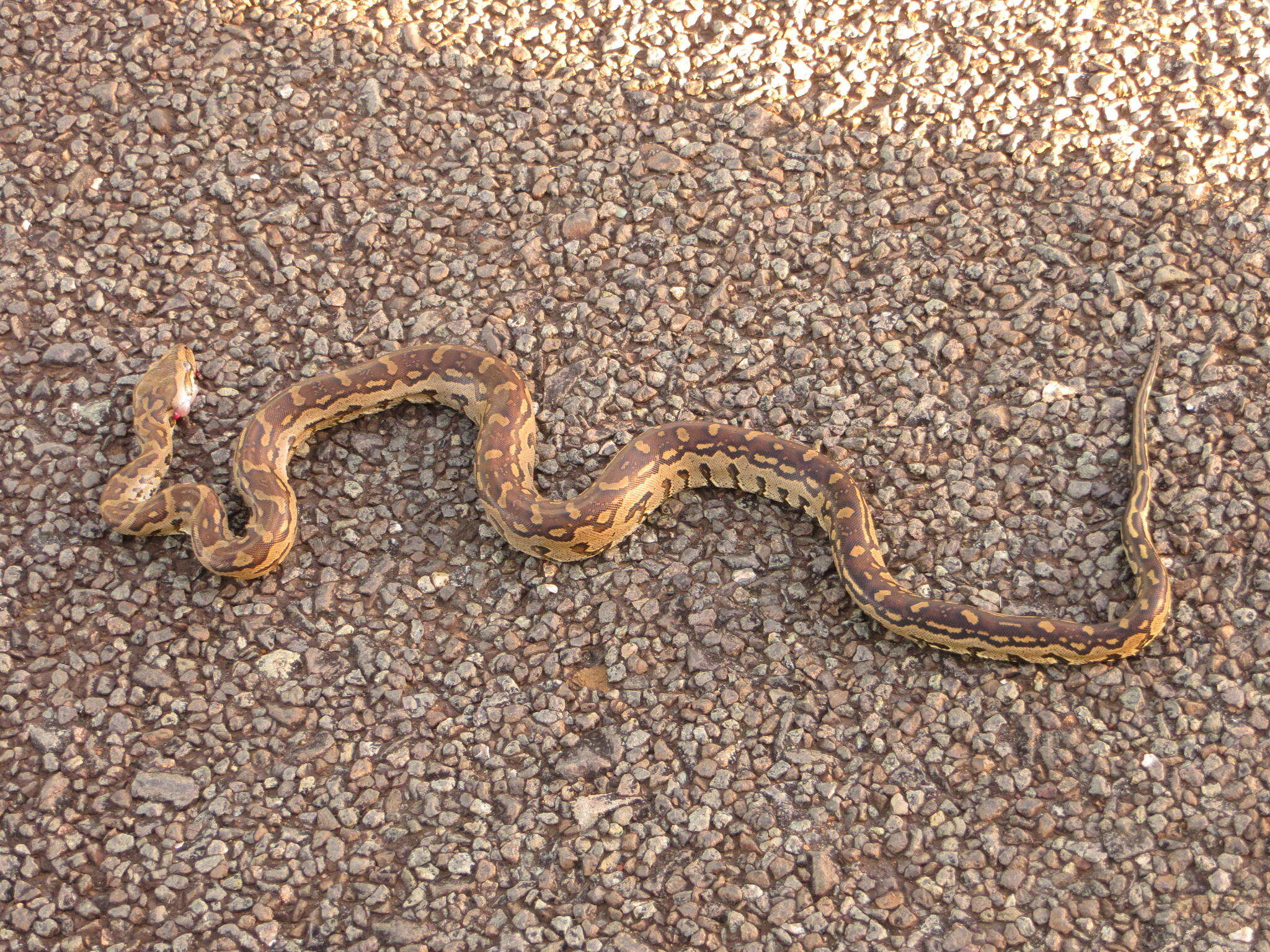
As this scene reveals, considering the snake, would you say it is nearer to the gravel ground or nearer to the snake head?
the snake head

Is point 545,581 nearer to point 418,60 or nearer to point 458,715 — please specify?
point 458,715

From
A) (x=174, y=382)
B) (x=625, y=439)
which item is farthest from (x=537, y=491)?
(x=174, y=382)

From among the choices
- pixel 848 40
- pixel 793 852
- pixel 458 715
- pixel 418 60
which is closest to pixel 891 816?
pixel 793 852

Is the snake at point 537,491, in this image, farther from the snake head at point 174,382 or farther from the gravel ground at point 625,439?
the gravel ground at point 625,439

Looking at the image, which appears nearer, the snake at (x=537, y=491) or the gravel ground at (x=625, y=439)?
the gravel ground at (x=625, y=439)

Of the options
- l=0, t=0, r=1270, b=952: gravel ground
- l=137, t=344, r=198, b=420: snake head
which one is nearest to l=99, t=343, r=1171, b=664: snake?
l=137, t=344, r=198, b=420: snake head

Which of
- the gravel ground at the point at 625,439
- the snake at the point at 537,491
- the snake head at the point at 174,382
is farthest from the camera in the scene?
the snake head at the point at 174,382

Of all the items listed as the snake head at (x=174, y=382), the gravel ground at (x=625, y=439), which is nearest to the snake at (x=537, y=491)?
the snake head at (x=174, y=382)
